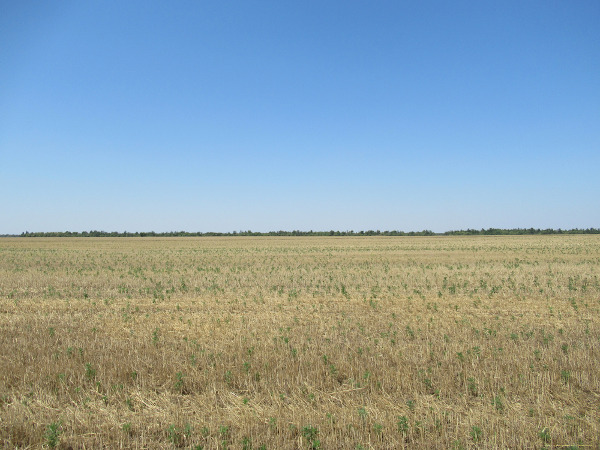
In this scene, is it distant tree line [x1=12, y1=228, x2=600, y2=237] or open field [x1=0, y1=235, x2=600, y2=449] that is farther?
distant tree line [x1=12, y1=228, x2=600, y2=237]

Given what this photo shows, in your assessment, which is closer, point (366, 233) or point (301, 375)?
point (301, 375)

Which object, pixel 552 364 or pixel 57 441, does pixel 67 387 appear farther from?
pixel 552 364

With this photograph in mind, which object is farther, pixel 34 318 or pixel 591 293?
pixel 591 293

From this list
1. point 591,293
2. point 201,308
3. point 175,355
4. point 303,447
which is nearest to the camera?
point 303,447

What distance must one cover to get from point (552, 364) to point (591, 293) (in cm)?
1150

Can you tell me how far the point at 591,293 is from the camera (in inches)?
643

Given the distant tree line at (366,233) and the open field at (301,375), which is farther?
the distant tree line at (366,233)

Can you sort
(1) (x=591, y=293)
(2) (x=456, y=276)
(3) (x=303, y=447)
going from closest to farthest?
(3) (x=303, y=447)
(1) (x=591, y=293)
(2) (x=456, y=276)

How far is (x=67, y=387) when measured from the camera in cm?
646

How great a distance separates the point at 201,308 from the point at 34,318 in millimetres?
4886

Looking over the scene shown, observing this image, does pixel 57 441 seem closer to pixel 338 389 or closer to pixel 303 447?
pixel 303 447

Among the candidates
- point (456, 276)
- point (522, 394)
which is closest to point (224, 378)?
point (522, 394)

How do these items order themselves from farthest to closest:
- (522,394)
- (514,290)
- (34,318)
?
1. (514,290)
2. (34,318)
3. (522,394)

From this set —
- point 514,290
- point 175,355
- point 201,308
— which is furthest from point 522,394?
point 514,290
